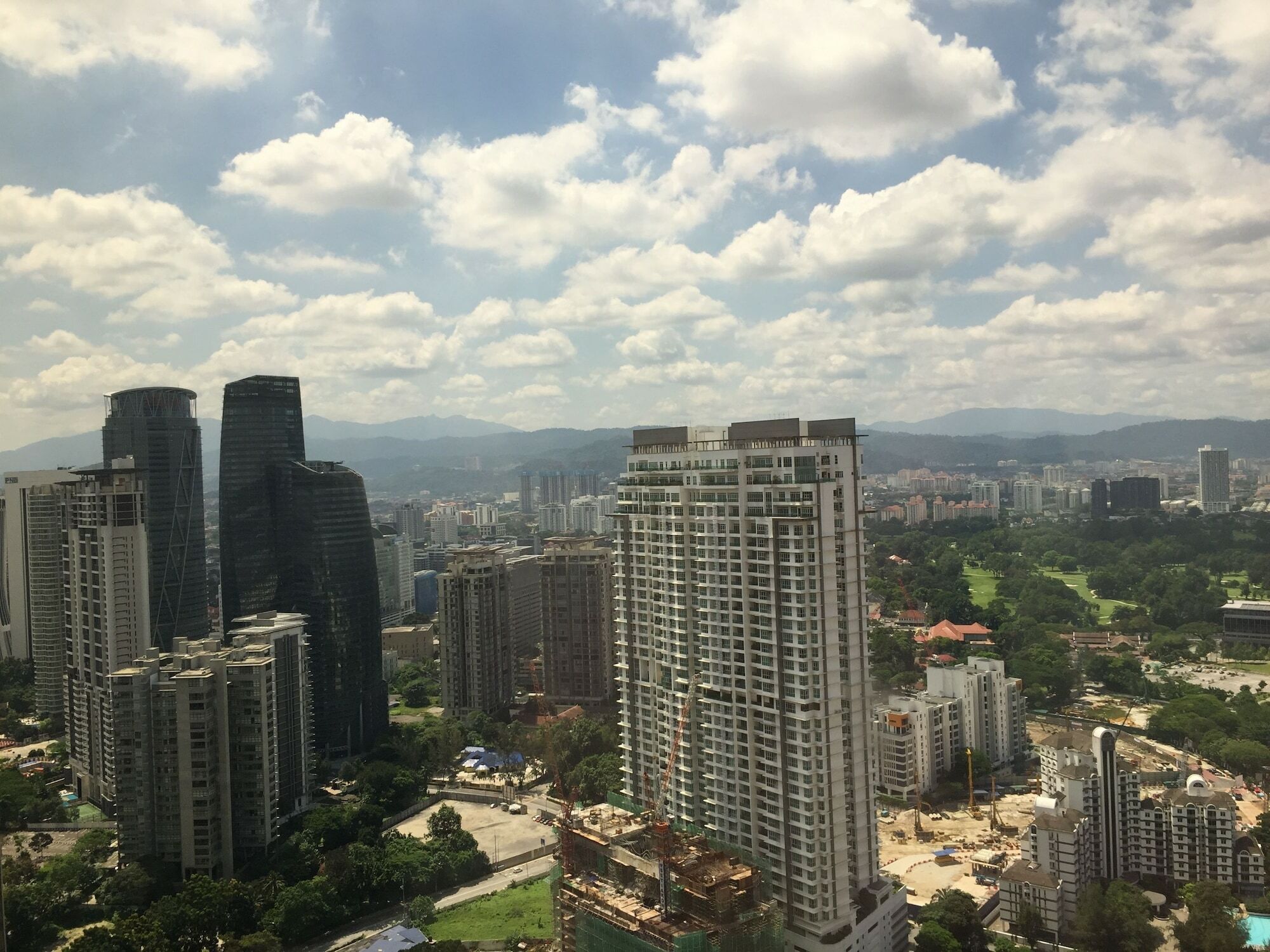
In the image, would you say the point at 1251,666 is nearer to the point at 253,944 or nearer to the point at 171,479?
the point at 253,944

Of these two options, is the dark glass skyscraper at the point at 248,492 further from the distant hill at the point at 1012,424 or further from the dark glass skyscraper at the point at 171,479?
the distant hill at the point at 1012,424

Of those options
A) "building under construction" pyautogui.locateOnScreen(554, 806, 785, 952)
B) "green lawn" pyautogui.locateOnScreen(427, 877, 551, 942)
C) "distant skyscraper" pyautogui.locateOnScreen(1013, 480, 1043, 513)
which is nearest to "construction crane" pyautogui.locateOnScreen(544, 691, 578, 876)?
"building under construction" pyautogui.locateOnScreen(554, 806, 785, 952)

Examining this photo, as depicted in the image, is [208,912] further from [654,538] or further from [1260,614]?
[1260,614]

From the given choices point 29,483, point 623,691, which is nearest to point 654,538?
point 623,691

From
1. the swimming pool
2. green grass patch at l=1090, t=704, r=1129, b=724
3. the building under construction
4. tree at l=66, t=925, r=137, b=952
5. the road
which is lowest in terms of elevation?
green grass patch at l=1090, t=704, r=1129, b=724

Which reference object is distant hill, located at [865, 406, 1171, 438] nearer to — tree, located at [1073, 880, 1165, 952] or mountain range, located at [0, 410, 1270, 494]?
mountain range, located at [0, 410, 1270, 494]
